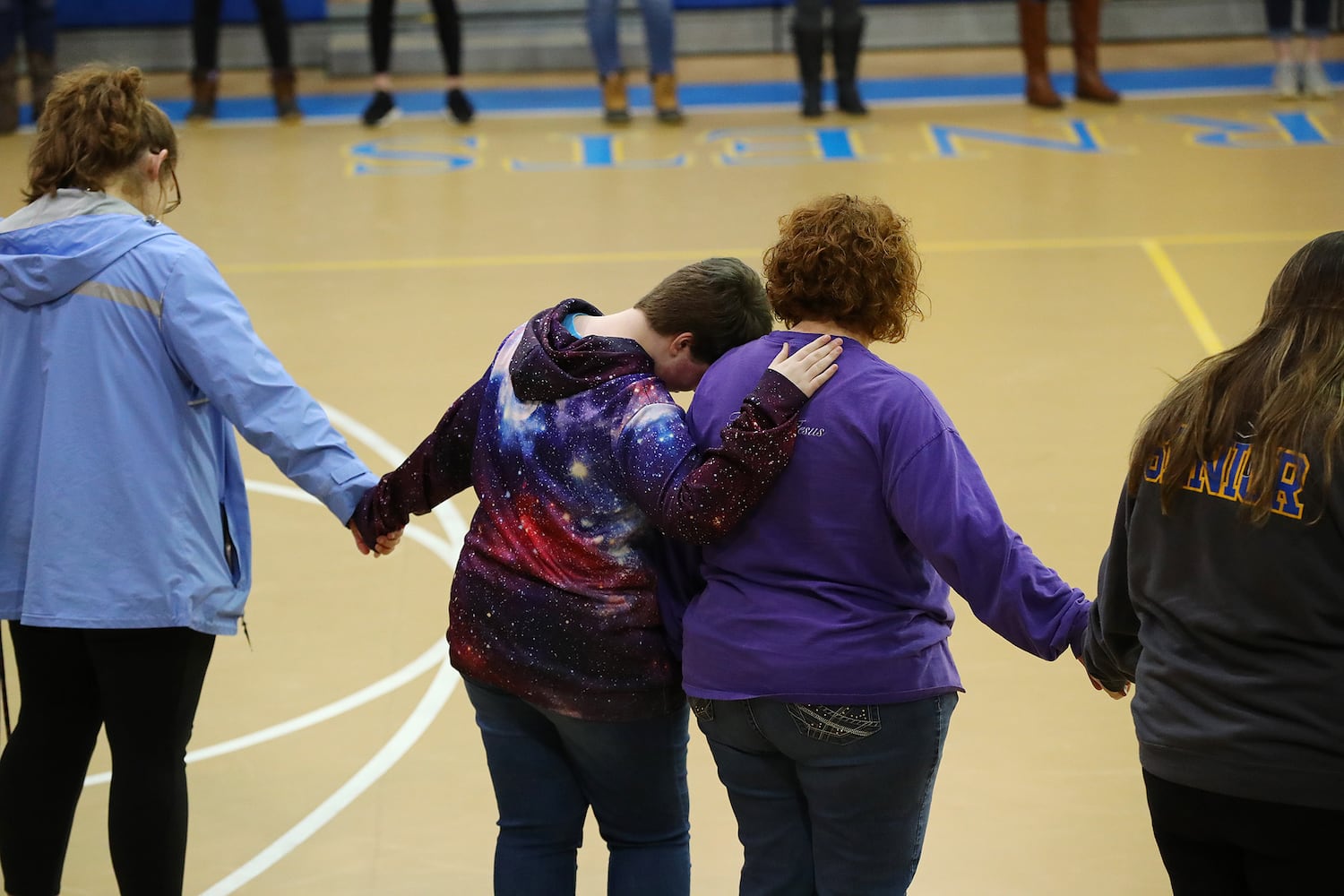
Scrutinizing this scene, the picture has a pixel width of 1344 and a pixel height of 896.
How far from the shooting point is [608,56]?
10.4 m

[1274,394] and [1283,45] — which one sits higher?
[1283,45]

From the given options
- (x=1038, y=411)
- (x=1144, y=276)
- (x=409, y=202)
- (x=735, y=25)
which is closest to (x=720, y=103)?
(x=735, y=25)

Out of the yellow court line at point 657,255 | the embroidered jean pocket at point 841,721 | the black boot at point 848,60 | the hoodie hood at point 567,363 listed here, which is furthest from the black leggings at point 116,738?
the black boot at point 848,60

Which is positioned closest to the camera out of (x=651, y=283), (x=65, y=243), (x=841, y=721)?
(x=841, y=721)

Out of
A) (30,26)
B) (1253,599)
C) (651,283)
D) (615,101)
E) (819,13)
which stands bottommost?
(651,283)

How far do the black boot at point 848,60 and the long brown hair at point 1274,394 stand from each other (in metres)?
8.47

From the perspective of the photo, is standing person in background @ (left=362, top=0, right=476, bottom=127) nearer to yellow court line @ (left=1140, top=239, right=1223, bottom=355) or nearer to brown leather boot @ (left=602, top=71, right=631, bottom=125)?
brown leather boot @ (left=602, top=71, right=631, bottom=125)

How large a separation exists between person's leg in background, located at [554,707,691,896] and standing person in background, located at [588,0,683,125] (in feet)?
26.9

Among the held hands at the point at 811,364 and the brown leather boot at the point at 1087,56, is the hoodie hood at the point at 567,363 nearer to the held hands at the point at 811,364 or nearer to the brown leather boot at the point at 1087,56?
the held hands at the point at 811,364

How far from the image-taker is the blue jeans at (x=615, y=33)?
10.2 meters

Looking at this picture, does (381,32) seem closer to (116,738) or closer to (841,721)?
(116,738)

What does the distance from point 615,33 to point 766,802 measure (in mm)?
8470

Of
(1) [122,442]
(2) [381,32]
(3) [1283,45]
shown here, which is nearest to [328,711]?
(1) [122,442]

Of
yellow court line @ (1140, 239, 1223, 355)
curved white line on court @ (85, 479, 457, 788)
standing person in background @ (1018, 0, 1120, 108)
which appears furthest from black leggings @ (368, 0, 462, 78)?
curved white line on court @ (85, 479, 457, 788)
